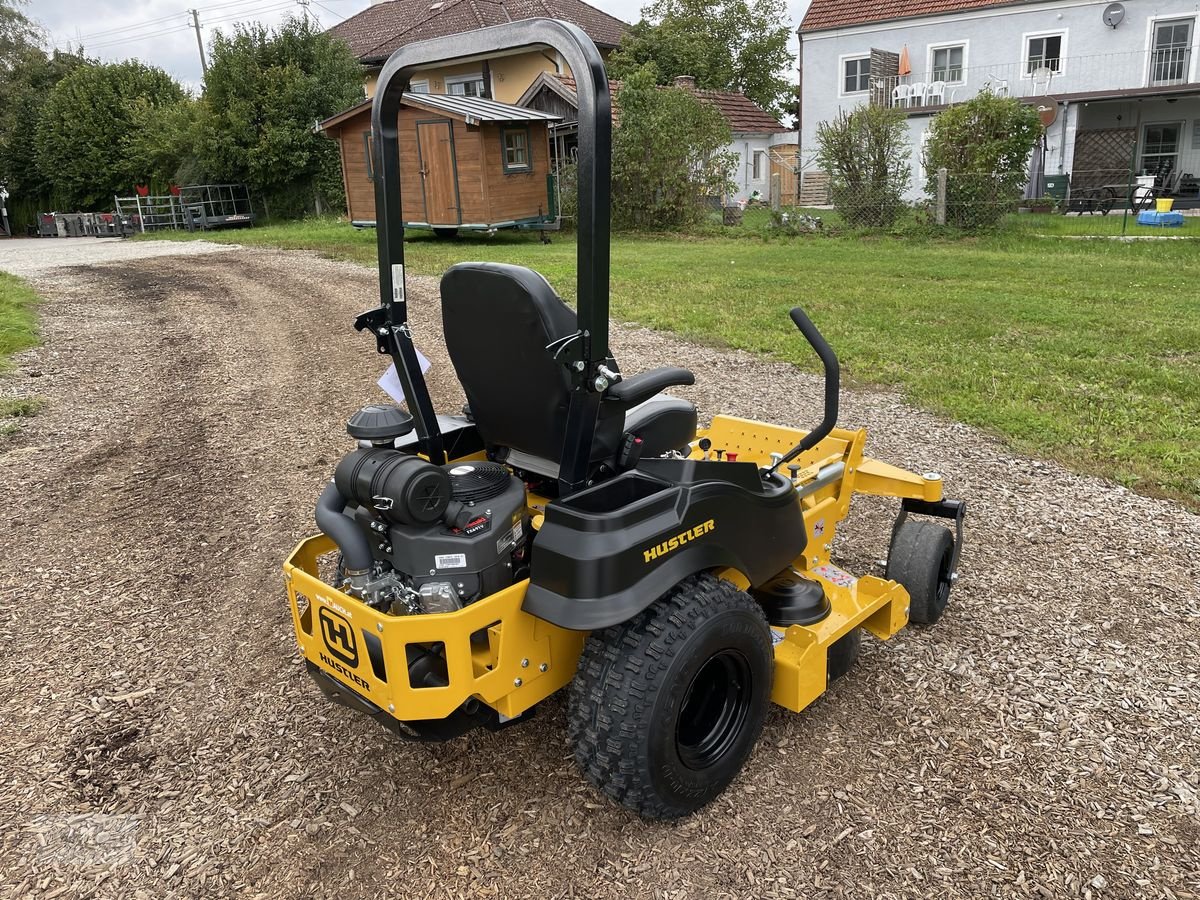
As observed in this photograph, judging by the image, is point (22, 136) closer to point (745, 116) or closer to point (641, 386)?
point (745, 116)

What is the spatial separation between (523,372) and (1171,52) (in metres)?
26.6

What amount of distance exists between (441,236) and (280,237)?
3.58 meters

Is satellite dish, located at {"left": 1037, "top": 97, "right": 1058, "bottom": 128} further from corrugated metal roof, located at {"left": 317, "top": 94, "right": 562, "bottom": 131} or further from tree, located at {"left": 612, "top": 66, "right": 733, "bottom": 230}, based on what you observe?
corrugated metal roof, located at {"left": 317, "top": 94, "right": 562, "bottom": 131}

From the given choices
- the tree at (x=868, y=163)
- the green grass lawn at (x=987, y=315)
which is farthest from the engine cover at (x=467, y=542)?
the tree at (x=868, y=163)

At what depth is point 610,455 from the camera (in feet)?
8.70

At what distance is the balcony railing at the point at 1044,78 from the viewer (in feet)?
74.4

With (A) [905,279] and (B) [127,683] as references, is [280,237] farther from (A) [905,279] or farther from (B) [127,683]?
(B) [127,683]

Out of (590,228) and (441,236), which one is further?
(441,236)

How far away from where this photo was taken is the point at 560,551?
2.25 meters

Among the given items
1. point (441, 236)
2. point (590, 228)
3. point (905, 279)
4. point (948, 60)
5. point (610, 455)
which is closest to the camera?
point (590, 228)

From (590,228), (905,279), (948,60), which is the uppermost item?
(948,60)

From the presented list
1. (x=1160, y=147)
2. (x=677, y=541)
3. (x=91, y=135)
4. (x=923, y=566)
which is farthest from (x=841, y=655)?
(x=91, y=135)

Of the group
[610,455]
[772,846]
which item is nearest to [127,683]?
[610,455]

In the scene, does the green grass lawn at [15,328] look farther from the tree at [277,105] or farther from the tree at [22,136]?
the tree at [22,136]
